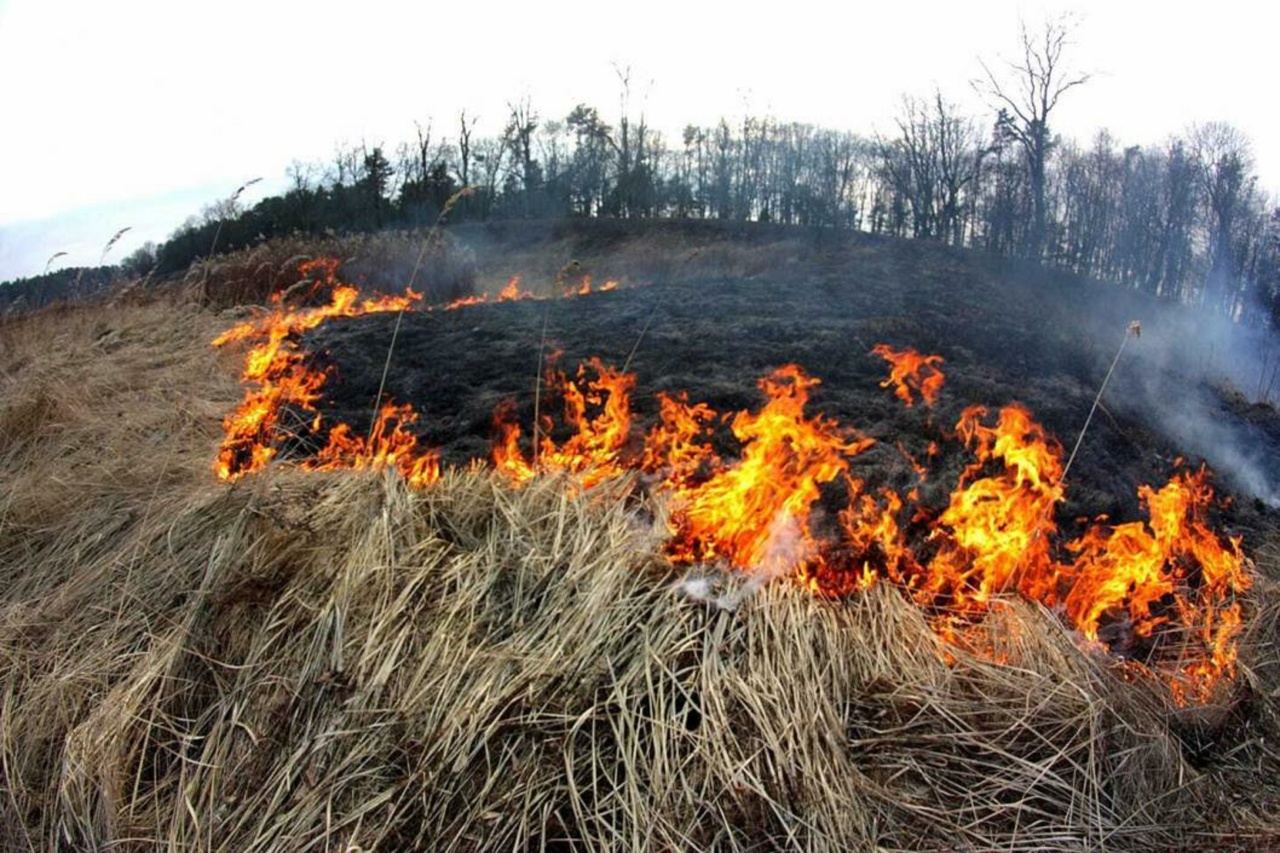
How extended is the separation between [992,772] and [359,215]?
31.3 m

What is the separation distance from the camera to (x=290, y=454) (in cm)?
360

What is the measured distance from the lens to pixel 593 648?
7.03ft

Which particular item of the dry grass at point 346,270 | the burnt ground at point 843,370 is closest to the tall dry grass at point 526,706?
the burnt ground at point 843,370

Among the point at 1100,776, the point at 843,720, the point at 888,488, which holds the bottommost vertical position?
the point at 1100,776

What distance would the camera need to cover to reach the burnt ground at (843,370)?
3.66 m

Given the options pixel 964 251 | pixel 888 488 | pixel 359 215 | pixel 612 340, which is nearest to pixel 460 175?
pixel 359 215

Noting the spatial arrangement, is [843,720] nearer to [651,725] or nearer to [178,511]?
[651,725]

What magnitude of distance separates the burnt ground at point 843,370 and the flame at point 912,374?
0.08 metres

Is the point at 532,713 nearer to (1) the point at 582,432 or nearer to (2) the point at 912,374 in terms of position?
(1) the point at 582,432

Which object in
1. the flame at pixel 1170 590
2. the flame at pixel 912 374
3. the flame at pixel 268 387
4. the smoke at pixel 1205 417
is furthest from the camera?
the smoke at pixel 1205 417

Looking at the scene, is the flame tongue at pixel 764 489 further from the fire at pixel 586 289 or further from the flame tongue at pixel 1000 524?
the fire at pixel 586 289

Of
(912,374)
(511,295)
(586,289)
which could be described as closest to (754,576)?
(912,374)

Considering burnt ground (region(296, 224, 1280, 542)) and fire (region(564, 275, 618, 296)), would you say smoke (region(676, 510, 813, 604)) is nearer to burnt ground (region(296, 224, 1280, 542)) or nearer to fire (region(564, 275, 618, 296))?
burnt ground (region(296, 224, 1280, 542))

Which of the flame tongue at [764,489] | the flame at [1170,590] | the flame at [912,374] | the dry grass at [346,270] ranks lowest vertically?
the flame at [1170,590]
